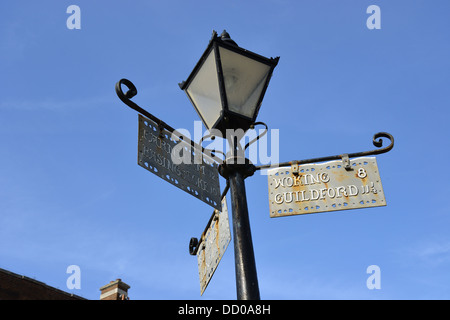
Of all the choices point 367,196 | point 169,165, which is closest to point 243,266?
point 169,165

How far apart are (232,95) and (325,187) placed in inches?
43.1

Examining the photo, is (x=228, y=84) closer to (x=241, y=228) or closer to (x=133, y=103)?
(x=133, y=103)

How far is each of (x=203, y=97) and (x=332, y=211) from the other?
4.48ft

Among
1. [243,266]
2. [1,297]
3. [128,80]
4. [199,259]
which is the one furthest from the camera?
[1,297]

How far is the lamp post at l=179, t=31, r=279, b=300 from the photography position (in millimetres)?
3637

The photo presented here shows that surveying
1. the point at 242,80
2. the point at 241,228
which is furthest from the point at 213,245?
the point at 242,80

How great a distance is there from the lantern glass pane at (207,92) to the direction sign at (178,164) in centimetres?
27

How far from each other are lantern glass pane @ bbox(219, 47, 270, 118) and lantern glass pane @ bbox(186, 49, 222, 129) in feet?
0.28

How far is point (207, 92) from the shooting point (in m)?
3.81

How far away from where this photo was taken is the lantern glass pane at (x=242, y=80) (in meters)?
3.70

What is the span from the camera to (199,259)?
166 inches

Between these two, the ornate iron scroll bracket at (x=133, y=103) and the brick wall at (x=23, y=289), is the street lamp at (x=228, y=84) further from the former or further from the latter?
the brick wall at (x=23, y=289)

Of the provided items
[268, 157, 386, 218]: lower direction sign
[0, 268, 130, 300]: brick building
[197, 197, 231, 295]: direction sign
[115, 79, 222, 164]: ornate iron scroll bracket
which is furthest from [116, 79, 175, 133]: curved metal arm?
[0, 268, 130, 300]: brick building
